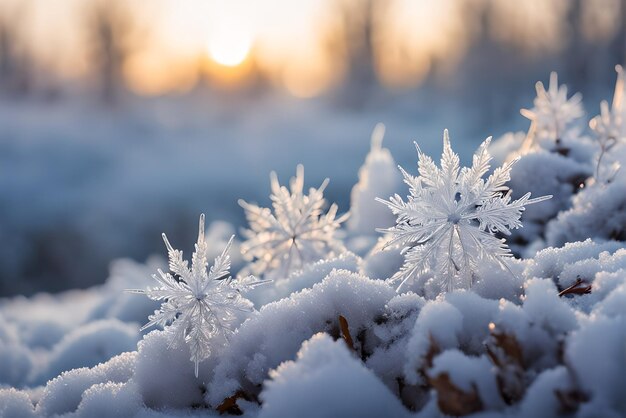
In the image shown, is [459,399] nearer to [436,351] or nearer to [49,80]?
[436,351]

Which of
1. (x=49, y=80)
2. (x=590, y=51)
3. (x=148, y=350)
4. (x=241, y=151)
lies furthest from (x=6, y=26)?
(x=148, y=350)

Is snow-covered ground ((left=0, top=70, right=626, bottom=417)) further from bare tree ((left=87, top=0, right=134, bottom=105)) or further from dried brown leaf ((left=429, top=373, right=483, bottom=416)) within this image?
bare tree ((left=87, top=0, right=134, bottom=105))

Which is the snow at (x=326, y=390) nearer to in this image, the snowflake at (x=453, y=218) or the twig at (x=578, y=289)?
the snowflake at (x=453, y=218)

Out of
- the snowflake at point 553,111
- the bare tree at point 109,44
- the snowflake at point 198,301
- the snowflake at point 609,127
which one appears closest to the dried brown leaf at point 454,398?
the snowflake at point 198,301

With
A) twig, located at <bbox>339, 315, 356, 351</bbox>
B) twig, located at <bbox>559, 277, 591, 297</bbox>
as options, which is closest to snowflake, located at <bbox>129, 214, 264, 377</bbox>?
twig, located at <bbox>339, 315, 356, 351</bbox>

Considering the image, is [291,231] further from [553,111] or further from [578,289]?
[553,111]

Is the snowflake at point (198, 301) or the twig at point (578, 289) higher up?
the snowflake at point (198, 301)
